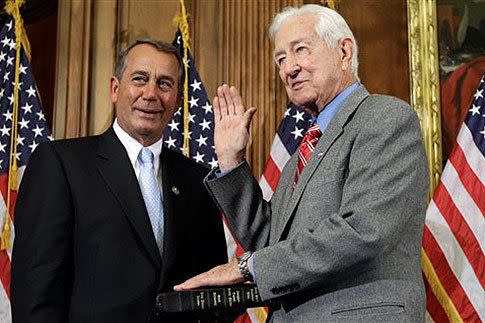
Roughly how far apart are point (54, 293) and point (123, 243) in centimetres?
26

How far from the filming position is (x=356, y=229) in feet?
6.07

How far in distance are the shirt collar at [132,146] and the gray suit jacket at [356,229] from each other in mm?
719

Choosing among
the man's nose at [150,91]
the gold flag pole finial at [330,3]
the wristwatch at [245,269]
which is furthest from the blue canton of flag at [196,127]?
the wristwatch at [245,269]

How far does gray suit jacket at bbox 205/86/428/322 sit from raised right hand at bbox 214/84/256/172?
0.37 metres

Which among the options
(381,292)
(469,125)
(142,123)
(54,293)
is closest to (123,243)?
(54,293)

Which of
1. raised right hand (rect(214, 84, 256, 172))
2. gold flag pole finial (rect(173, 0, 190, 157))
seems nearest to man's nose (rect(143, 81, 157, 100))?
raised right hand (rect(214, 84, 256, 172))

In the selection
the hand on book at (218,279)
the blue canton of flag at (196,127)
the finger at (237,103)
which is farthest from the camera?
the blue canton of flag at (196,127)

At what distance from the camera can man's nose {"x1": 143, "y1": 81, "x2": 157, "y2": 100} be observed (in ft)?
8.61

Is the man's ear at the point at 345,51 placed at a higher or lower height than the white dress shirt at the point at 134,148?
higher

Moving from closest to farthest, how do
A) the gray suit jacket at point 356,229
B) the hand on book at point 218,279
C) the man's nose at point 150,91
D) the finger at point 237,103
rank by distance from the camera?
the gray suit jacket at point 356,229 → the hand on book at point 218,279 → the finger at point 237,103 → the man's nose at point 150,91

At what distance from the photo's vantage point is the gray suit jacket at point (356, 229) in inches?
72.9

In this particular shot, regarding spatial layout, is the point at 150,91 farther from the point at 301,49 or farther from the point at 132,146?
the point at 301,49

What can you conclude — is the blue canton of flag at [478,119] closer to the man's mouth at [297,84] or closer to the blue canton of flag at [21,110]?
the man's mouth at [297,84]

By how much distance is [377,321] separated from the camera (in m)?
1.85
